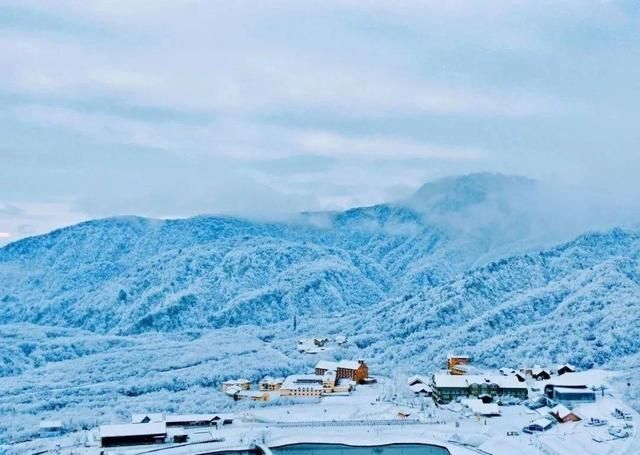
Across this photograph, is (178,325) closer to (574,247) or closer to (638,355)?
(574,247)

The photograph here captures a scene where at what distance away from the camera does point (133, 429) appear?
197 ft

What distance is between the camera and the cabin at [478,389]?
71562mm

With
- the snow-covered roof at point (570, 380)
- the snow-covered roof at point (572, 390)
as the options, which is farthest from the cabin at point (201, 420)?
the snow-covered roof at point (570, 380)

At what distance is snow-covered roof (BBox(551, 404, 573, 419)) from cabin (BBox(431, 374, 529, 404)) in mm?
6601

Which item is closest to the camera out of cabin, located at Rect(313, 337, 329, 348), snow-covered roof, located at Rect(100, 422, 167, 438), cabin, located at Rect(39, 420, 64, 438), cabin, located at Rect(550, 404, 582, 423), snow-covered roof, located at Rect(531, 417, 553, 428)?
snow-covered roof, located at Rect(100, 422, 167, 438)

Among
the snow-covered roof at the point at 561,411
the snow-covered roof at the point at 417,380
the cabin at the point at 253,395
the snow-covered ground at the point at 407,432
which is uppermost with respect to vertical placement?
the snow-covered roof at the point at 417,380

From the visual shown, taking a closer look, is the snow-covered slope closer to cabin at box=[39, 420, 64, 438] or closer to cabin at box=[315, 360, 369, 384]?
cabin at box=[315, 360, 369, 384]

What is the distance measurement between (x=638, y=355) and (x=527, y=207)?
95192 mm

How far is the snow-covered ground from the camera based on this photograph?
56812mm

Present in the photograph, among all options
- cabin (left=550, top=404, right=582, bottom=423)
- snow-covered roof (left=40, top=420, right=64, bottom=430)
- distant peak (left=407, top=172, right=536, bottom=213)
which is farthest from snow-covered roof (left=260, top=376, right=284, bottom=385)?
distant peak (left=407, top=172, right=536, bottom=213)

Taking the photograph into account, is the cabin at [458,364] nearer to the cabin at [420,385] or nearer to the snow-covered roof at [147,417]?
the cabin at [420,385]

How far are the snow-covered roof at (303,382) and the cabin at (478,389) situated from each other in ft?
41.8

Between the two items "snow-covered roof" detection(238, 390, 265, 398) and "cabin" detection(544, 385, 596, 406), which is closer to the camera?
"cabin" detection(544, 385, 596, 406)

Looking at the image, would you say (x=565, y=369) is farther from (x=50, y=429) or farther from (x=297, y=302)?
(x=297, y=302)
